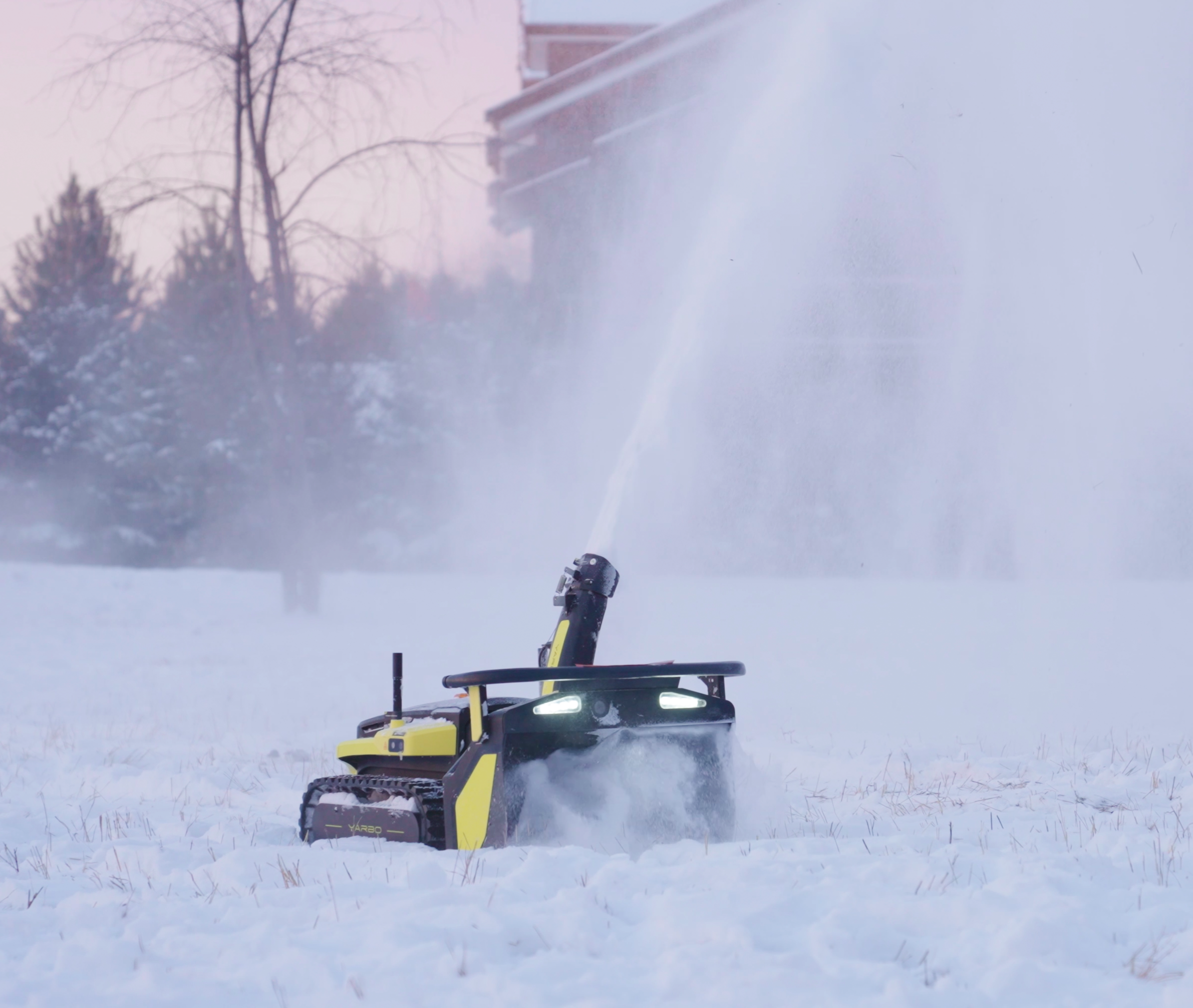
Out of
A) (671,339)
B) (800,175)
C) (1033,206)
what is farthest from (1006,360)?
(671,339)

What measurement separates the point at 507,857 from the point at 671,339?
484 cm

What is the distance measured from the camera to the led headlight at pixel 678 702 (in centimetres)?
520

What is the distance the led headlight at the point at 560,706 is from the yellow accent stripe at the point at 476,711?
231mm

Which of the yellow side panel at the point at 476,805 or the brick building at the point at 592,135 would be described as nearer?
the yellow side panel at the point at 476,805

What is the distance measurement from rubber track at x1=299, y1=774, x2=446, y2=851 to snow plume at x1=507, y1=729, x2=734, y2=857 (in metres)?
0.43

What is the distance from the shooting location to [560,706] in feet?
16.2

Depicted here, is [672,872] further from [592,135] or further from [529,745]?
[592,135]

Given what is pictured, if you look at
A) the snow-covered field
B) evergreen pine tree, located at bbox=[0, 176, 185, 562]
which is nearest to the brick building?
the snow-covered field

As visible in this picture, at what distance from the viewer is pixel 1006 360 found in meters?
14.4

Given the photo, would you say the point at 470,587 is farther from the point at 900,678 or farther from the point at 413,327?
the point at 413,327

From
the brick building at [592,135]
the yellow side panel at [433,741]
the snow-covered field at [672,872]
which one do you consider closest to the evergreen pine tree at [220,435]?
the brick building at [592,135]

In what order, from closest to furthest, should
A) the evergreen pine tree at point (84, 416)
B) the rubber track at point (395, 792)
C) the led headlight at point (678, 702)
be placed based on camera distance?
the rubber track at point (395, 792)
the led headlight at point (678, 702)
the evergreen pine tree at point (84, 416)

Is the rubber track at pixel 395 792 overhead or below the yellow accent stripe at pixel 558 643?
below

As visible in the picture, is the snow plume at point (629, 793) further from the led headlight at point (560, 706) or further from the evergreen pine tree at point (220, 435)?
the evergreen pine tree at point (220, 435)
